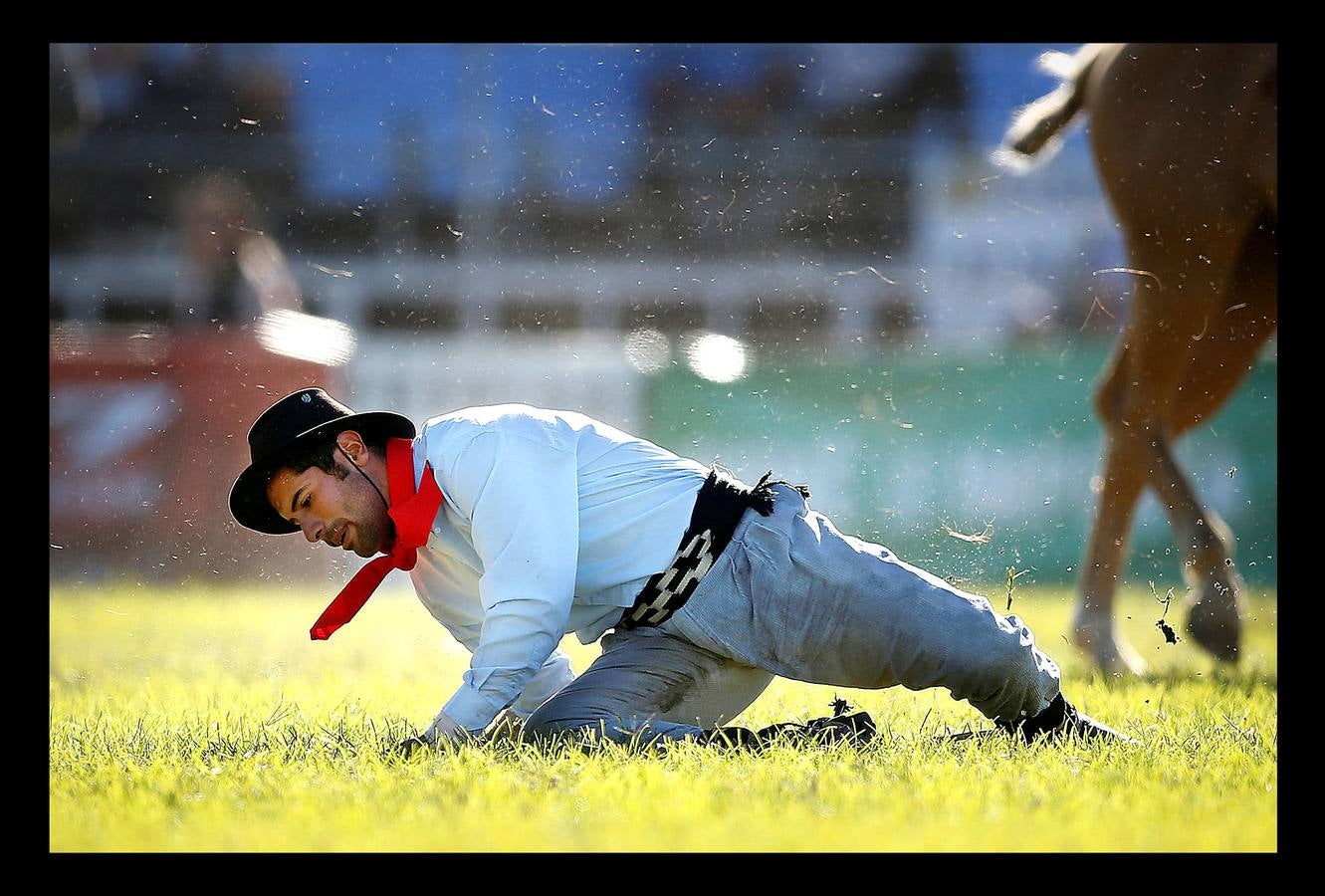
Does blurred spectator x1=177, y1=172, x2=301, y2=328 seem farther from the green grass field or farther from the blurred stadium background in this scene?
the green grass field

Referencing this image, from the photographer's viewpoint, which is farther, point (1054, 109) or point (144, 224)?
point (144, 224)

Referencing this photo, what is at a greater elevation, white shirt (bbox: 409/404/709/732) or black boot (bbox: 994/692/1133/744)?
white shirt (bbox: 409/404/709/732)

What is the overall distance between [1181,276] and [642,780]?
220cm

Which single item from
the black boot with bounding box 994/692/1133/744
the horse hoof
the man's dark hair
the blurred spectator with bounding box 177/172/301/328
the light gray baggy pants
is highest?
the blurred spectator with bounding box 177/172/301/328

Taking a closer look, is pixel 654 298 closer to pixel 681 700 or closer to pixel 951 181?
pixel 951 181

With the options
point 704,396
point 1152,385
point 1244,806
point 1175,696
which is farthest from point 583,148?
point 1244,806

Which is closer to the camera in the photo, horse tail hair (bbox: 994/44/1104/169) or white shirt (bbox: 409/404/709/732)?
white shirt (bbox: 409/404/709/732)

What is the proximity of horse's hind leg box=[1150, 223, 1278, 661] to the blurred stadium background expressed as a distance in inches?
8.8

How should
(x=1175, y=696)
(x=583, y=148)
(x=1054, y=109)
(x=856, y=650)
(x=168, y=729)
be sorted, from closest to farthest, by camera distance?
(x=856, y=650) < (x=168, y=729) < (x=1175, y=696) < (x=583, y=148) < (x=1054, y=109)

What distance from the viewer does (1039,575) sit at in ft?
14.2

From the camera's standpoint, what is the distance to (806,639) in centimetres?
263

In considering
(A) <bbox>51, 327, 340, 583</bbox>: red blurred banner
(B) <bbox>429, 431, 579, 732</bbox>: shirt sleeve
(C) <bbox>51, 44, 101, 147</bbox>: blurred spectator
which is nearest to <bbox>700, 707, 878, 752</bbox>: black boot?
(B) <bbox>429, 431, 579, 732</bbox>: shirt sleeve

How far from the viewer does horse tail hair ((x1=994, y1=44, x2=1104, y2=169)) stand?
4.18 m
